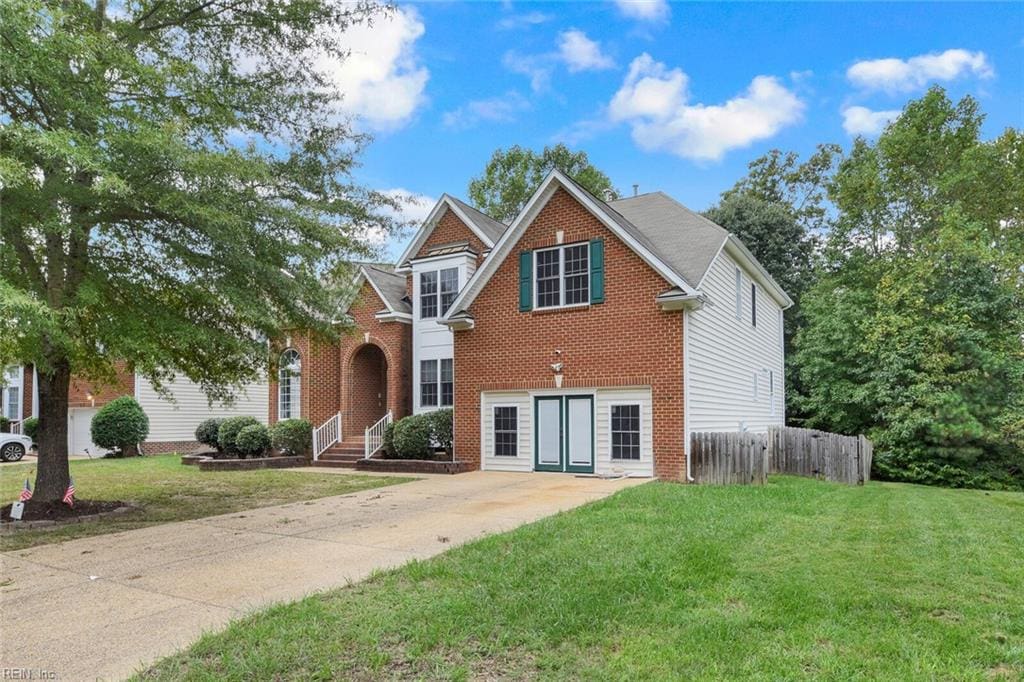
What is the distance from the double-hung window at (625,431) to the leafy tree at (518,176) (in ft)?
74.2

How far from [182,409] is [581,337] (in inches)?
798

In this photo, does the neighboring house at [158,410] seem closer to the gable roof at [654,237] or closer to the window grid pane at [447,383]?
the window grid pane at [447,383]

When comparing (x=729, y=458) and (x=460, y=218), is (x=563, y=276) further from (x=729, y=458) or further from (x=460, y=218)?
(x=460, y=218)

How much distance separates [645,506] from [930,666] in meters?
5.71

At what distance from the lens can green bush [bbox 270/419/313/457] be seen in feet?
64.7

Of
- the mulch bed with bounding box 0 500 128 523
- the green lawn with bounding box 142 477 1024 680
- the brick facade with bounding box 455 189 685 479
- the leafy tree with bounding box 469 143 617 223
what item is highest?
the leafy tree with bounding box 469 143 617 223

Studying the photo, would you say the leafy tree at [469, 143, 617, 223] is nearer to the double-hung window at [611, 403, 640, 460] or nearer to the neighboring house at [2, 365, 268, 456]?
the neighboring house at [2, 365, 268, 456]

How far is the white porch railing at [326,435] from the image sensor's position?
1983 centimetres

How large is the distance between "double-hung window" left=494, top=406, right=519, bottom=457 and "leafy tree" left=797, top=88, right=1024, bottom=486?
490 inches

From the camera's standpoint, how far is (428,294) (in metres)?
20.2

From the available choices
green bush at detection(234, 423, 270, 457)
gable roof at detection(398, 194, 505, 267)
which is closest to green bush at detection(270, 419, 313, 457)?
green bush at detection(234, 423, 270, 457)

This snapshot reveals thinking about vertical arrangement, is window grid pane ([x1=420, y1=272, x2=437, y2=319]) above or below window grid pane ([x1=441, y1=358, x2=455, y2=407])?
above

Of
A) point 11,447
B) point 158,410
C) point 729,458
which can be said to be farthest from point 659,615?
point 11,447

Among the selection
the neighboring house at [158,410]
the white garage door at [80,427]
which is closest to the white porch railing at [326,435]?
the neighboring house at [158,410]
